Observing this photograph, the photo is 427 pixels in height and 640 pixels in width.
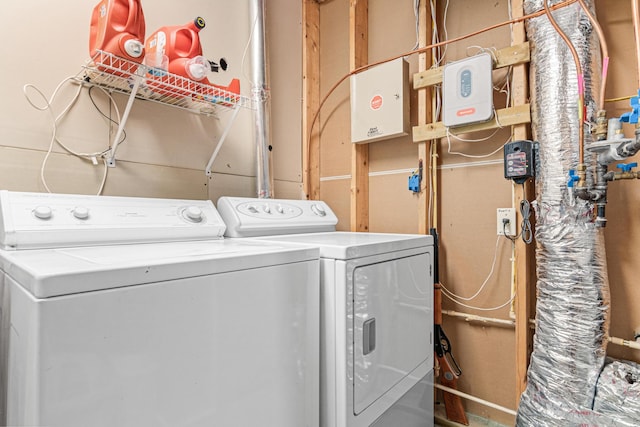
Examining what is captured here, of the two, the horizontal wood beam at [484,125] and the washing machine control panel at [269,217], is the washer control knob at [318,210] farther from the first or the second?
the horizontal wood beam at [484,125]

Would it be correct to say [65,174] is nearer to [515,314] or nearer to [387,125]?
[387,125]

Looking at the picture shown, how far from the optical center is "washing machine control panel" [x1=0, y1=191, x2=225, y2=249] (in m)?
1.12

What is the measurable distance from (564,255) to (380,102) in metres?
1.29

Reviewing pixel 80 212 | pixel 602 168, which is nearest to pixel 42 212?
pixel 80 212

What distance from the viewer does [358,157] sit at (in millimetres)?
2318

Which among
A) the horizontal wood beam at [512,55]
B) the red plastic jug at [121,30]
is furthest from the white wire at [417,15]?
the red plastic jug at [121,30]

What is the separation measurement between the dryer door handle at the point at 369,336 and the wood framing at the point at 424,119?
89 cm

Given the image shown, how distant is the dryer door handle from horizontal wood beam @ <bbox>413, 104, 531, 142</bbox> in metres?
1.16

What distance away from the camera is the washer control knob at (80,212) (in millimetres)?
1237

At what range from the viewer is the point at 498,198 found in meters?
1.80

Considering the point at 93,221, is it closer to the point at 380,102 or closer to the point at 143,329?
the point at 143,329

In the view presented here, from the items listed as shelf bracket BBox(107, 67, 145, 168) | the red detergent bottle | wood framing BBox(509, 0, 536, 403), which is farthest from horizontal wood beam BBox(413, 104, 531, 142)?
shelf bracket BBox(107, 67, 145, 168)

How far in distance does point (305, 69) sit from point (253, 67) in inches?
22.0

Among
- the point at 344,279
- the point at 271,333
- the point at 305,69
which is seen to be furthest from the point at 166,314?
the point at 305,69
